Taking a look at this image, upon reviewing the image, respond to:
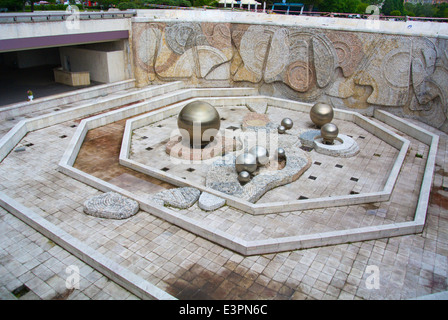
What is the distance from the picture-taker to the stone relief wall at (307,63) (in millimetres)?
16812

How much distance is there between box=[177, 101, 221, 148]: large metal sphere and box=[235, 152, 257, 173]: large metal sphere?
219cm

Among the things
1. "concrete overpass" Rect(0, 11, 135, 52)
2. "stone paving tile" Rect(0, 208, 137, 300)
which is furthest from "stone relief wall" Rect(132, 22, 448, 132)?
"stone paving tile" Rect(0, 208, 137, 300)

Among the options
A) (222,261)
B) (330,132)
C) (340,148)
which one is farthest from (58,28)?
(222,261)

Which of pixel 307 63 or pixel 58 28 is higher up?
pixel 58 28

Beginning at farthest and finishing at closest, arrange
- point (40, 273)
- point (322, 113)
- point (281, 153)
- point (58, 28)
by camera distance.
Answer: point (58, 28) < point (322, 113) < point (281, 153) < point (40, 273)

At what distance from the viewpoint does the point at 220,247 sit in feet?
29.1

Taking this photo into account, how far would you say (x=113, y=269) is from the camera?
7.74 meters

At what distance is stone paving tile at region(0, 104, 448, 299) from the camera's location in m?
7.62

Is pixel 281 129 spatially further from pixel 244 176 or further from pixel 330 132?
pixel 244 176

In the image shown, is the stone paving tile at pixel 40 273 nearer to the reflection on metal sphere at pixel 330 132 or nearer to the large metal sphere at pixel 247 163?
the large metal sphere at pixel 247 163

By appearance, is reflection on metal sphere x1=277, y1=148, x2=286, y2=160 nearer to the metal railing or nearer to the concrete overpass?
the concrete overpass

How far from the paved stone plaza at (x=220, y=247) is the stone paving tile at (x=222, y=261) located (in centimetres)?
2

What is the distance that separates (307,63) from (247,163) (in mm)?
10386

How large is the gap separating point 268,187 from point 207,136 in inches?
132
